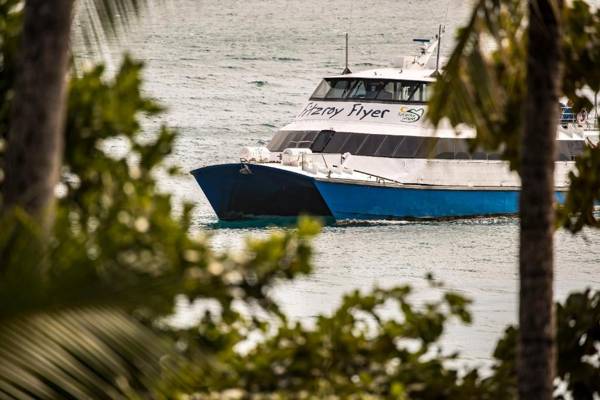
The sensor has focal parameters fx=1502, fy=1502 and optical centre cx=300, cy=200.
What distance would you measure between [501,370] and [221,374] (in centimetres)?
220

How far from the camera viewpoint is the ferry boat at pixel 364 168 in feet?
96.5

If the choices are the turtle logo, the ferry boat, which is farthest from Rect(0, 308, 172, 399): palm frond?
the turtle logo

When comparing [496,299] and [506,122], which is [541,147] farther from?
[496,299]

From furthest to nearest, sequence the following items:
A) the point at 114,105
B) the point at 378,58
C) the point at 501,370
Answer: the point at 378,58 < the point at 501,370 < the point at 114,105

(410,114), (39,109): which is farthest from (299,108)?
(39,109)

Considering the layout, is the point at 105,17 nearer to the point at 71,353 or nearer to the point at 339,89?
the point at 71,353

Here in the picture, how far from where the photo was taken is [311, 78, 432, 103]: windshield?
31.7 m

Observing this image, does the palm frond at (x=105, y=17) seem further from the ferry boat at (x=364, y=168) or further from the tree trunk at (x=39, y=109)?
the ferry boat at (x=364, y=168)

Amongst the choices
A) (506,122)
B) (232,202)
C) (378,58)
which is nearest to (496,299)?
(232,202)

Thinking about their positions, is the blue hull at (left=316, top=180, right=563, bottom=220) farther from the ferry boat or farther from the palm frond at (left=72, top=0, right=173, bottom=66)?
the palm frond at (left=72, top=0, right=173, bottom=66)

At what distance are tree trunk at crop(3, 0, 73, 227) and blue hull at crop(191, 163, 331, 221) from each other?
23867 mm

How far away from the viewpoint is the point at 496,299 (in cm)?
2230

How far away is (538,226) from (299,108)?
4495 centimetres

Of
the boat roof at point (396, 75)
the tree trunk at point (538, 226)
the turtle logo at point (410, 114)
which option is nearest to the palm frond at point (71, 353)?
the tree trunk at point (538, 226)
